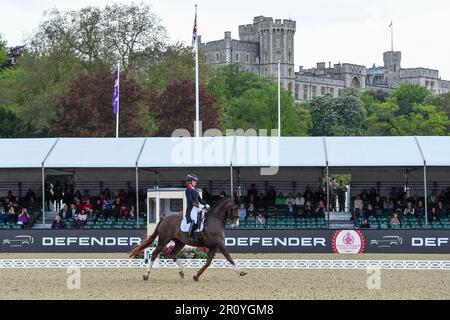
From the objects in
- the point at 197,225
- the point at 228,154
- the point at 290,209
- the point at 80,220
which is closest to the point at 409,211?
the point at 290,209

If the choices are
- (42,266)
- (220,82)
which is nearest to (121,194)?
(42,266)

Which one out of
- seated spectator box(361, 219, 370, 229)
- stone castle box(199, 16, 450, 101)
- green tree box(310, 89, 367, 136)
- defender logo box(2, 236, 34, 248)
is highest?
stone castle box(199, 16, 450, 101)

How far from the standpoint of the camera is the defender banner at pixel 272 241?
92.6 ft

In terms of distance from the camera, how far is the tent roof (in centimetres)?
3030

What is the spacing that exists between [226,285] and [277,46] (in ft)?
579

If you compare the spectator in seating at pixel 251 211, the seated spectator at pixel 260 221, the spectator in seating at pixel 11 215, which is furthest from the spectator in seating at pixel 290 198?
the spectator in seating at pixel 11 215

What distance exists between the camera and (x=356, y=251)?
28203 millimetres

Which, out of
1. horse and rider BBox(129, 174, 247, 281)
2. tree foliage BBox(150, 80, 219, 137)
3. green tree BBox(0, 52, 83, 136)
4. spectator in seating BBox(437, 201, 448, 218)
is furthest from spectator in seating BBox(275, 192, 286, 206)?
green tree BBox(0, 52, 83, 136)

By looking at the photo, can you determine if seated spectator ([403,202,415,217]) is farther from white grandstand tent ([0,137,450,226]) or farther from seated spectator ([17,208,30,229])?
seated spectator ([17,208,30,229])

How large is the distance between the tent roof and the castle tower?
15403 cm

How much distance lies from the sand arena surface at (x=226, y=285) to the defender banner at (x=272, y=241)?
725 centimetres

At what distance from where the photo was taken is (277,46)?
19112 centimetres

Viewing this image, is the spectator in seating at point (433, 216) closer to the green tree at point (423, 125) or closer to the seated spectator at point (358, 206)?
the seated spectator at point (358, 206)
